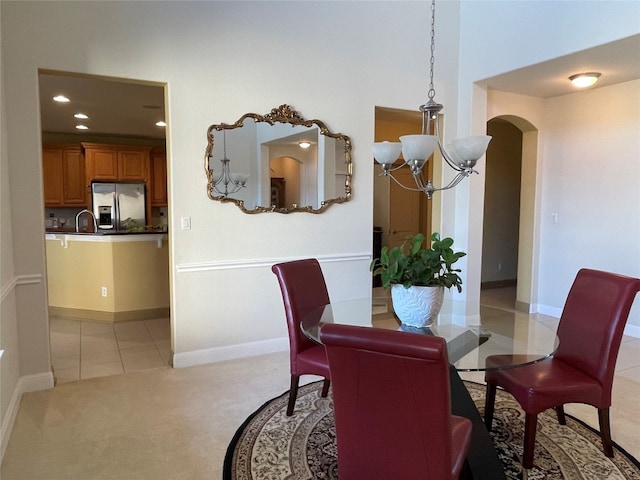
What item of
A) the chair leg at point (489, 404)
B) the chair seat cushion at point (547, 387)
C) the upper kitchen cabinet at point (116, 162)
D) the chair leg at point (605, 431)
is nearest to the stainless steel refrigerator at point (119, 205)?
the upper kitchen cabinet at point (116, 162)

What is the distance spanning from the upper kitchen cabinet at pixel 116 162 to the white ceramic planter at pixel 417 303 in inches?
264

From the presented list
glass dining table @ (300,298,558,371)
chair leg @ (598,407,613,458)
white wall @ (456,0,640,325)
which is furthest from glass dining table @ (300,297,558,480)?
white wall @ (456,0,640,325)

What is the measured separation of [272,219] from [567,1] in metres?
2.92

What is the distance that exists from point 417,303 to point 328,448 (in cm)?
93

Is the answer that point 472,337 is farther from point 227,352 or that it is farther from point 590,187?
point 590,187

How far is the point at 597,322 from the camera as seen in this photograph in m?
2.21

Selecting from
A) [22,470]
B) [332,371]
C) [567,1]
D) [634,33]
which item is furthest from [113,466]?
[567,1]

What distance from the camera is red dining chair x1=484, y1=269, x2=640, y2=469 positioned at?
2092mm

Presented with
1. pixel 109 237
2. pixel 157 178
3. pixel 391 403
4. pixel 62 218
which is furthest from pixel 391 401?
pixel 62 218

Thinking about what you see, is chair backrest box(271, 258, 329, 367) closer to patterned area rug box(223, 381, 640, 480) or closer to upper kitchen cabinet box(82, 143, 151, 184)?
patterned area rug box(223, 381, 640, 480)

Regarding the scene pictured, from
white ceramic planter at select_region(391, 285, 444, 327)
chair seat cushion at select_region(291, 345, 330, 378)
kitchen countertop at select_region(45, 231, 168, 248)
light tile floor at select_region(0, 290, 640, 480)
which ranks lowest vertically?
light tile floor at select_region(0, 290, 640, 480)

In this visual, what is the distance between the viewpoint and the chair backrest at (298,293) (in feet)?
8.48

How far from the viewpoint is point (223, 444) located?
2.40 m

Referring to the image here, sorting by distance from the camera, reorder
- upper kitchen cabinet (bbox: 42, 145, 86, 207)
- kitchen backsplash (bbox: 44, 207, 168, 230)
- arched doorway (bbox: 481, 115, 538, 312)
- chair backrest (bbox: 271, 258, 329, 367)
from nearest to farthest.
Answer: chair backrest (bbox: 271, 258, 329, 367) → arched doorway (bbox: 481, 115, 538, 312) → upper kitchen cabinet (bbox: 42, 145, 86, 207) → kitchen backsplash (bbox: 44, 207, 168, 230)
